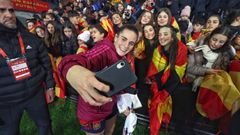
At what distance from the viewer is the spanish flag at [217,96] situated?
93.3 inches

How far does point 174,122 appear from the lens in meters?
3.22

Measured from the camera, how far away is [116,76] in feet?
3.26

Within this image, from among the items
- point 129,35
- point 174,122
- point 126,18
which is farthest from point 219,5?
point 129,35

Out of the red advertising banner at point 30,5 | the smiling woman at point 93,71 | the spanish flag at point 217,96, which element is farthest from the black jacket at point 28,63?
the red advertising banner at point 30,5

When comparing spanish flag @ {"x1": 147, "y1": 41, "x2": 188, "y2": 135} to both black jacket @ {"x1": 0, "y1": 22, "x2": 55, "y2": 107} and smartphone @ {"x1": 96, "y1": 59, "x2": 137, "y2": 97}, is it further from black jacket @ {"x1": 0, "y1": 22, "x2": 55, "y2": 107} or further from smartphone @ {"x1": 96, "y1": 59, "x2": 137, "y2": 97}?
smartphone @ {"x1": 96, "y1": 59, "x2": 137, "y2": 97}

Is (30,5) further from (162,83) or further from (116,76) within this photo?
(116,76)

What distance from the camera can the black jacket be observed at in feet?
6.51

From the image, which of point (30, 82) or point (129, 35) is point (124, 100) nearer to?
point (129, 35)

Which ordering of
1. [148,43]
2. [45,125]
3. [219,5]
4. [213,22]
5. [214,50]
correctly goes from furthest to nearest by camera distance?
[219,5], [213,22], [148,43], [214,50], [45,125]

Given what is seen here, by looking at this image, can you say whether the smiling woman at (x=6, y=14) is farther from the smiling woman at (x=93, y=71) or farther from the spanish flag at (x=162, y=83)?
the spanish flag at (x=162, y=83)

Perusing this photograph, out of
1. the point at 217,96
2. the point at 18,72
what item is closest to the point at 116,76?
the point at 18,72

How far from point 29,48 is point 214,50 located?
2.37 m

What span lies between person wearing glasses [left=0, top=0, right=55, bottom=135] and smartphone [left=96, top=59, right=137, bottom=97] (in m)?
1.43

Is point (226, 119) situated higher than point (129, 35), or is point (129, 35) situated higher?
point (129, 35)
